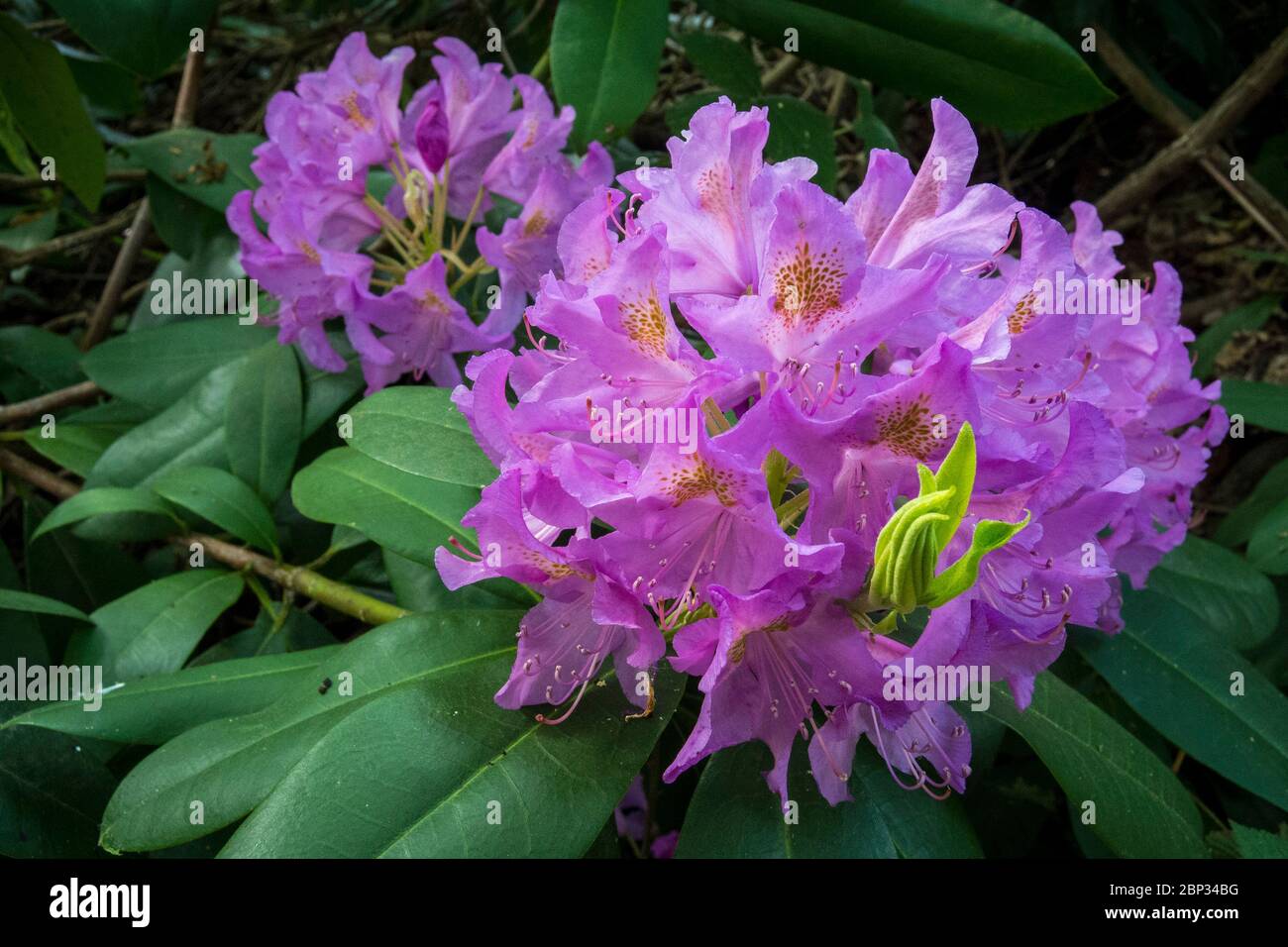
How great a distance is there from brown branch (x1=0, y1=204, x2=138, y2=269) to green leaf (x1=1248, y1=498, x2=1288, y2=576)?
6.99 ft

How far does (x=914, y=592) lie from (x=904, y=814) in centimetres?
34

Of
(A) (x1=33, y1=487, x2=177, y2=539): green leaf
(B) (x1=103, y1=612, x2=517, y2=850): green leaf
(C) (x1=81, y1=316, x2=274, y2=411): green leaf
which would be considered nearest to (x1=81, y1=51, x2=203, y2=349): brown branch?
(C) (x1=81, y1=316, x2=274, y2=411): green leaf

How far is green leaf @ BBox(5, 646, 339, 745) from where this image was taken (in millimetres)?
1068

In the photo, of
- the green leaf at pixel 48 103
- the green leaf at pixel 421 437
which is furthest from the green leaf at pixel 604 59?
the green leaf at pixel 48 103

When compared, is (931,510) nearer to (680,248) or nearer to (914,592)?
(914,592)

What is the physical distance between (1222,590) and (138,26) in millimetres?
1563

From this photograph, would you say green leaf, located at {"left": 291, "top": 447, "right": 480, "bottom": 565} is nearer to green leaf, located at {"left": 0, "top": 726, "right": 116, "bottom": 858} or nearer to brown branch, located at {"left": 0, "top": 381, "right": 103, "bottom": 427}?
green leaf, located at {"left": 0, "top": 726, "right": 116, "bottom": 858}

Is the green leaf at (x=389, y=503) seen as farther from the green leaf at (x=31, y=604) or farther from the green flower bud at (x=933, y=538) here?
the green flower bud at (x=933, y=538)

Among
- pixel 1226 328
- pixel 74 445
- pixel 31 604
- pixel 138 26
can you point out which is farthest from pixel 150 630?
pixel 1226 328

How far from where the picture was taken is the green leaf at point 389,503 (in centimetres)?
117

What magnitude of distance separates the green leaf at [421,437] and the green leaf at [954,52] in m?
0.72

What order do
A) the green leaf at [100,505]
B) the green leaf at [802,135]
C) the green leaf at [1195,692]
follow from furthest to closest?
1. the green leaf at [802,135]
2. the green leaf at [100,505]
3. the green leaf at [1195,692]

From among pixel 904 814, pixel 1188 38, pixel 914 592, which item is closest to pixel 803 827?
pixel 904 814

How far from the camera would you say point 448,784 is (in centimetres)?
83
